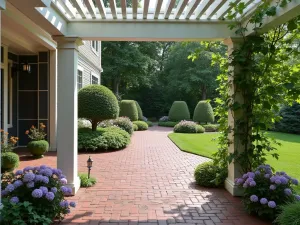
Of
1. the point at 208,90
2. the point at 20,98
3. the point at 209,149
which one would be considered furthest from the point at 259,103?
the point at 208,90

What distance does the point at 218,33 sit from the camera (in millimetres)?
4883

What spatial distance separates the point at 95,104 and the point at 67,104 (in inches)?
215

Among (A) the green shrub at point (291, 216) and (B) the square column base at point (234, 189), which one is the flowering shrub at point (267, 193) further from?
(B) the square column base at point (234, 189)

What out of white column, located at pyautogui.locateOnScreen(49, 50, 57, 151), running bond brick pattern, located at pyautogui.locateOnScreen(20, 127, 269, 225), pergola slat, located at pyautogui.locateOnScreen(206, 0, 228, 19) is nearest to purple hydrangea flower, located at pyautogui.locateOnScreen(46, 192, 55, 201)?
running bond brick pattern, located at pyautogui.locateOnScreen(20, 127, 269, 225)

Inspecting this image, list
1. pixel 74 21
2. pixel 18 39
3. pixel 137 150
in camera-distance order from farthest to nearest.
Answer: pixel 137 150
pixel 18 39
pixel 74 21

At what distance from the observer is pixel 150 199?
4715mm

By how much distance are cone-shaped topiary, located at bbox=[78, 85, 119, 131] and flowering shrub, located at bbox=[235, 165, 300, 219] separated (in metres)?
7.00

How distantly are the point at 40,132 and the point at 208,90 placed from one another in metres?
23.2

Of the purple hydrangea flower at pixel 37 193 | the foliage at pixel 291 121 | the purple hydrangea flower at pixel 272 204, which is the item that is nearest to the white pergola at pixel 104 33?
the purple hydrangea flower at pixel 272 204

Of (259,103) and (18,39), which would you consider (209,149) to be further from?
(18,39)

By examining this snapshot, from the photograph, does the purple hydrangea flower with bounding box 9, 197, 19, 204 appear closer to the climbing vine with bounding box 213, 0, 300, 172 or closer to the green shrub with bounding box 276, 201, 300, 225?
the green shrub with bounding box 276, 201, 300, 225

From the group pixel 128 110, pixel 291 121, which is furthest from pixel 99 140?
pixel 291 121

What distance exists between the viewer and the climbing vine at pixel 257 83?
14.6 ft

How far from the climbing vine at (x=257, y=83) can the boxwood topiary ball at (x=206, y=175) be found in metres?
0.73
